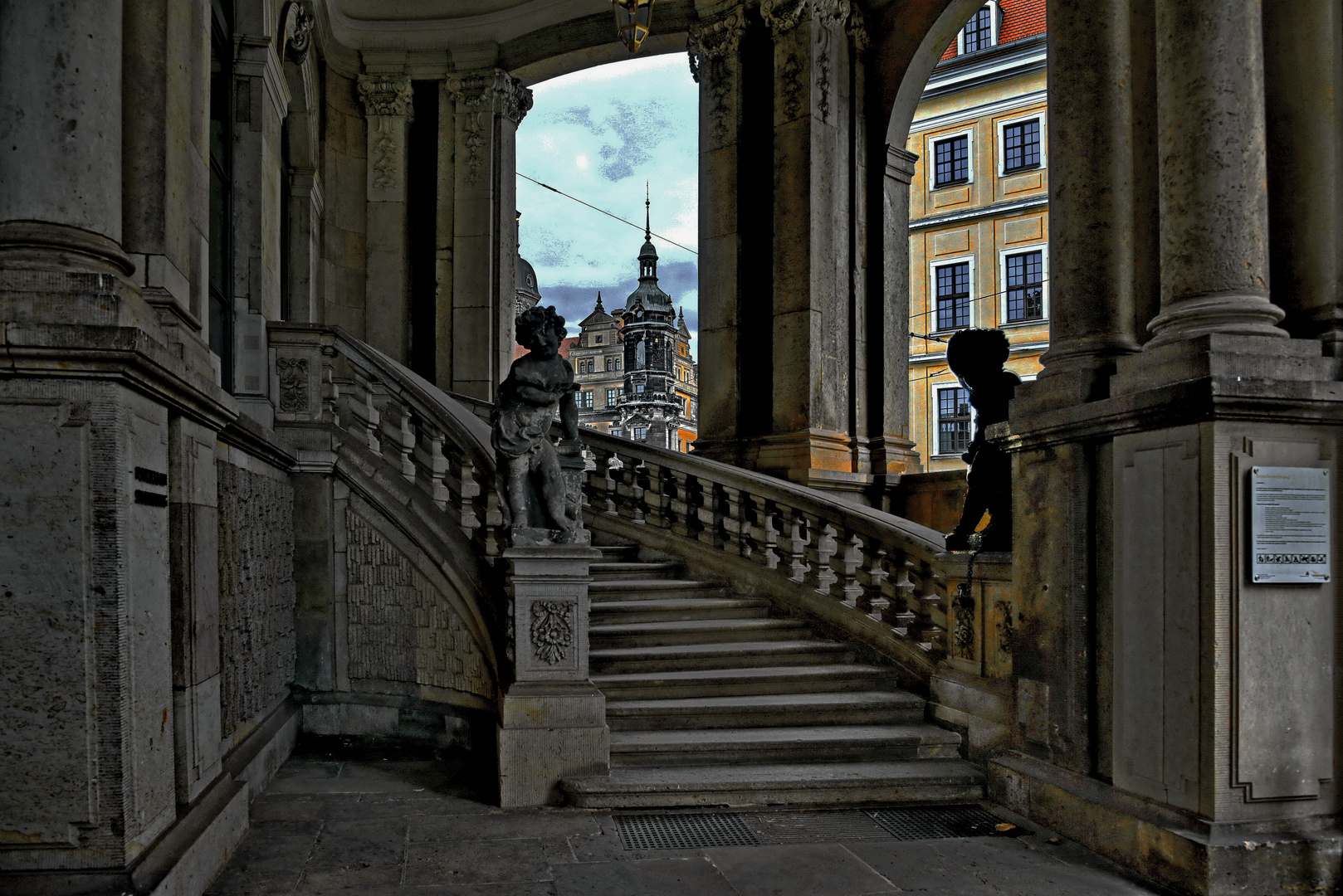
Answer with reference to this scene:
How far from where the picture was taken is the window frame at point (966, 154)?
35.0 meters

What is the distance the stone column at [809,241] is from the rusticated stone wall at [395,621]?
183 inches

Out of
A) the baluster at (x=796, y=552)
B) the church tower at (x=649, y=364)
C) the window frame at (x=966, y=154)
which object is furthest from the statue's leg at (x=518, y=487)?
the church tower at (x=649, y=364)

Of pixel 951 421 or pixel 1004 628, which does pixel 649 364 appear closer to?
pixel 951 421

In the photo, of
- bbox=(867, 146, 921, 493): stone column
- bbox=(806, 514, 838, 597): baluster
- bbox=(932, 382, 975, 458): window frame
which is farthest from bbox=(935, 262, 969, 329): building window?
bbox=(806, 514, 838, 597): baluster

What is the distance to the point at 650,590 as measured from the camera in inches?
324

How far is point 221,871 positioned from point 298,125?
9010mm

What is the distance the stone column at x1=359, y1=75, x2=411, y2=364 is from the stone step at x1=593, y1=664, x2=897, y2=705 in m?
7.34

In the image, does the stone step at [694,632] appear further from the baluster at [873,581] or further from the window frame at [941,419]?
the window frame at [941,419]

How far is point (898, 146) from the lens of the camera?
11.9m

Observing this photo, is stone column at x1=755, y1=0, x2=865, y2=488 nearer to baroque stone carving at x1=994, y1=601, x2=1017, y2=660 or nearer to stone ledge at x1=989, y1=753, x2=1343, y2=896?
baroque stone carving at x1=994, y1=601, x2=1017, y2=660

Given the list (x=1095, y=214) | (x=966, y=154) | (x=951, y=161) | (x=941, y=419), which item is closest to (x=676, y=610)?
(x=1095, y=214)

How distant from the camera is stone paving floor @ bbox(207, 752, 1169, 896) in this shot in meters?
4.55

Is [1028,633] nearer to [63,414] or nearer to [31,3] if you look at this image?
[63,414]

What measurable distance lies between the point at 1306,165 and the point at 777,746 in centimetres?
429
